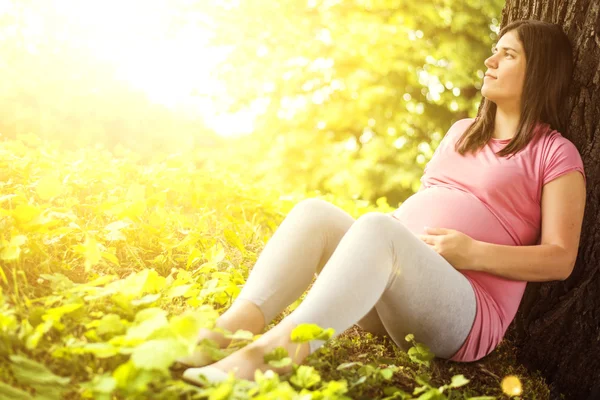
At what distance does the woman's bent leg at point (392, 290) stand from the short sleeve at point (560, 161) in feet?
1.71

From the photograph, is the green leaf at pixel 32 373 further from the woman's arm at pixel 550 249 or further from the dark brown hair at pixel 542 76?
the dark brown hair at pixel 542 76

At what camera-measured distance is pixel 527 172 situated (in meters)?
2.24

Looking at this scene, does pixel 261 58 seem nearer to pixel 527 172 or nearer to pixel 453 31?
pixel 453 31

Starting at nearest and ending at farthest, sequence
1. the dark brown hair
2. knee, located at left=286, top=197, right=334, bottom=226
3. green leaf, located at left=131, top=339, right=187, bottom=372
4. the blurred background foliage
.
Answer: green leaf, located at left=131, top=339, right=187, bottom=372, knee, located at left=286, top=197, right=334, bottom=226, the dark brown hair, the blurred background foliage

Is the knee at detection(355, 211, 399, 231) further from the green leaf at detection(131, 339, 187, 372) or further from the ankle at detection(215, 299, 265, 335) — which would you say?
the green leaf at detection(131, 339, 187, 372)

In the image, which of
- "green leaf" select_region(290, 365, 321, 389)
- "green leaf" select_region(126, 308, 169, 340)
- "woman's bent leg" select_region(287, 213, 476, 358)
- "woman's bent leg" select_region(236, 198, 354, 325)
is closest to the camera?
"green leaf" select_region(126, 308, 169, 340)

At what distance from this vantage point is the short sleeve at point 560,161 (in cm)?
216

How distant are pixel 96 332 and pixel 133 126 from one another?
8928mm

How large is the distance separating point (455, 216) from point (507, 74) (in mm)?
647

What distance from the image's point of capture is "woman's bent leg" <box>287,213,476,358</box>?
1.77 metres

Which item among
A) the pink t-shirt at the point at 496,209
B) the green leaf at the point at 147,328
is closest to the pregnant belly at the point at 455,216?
the pink t-shirt at the point at 496,209

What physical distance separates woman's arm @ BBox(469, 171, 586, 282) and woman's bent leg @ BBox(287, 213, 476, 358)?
12cm

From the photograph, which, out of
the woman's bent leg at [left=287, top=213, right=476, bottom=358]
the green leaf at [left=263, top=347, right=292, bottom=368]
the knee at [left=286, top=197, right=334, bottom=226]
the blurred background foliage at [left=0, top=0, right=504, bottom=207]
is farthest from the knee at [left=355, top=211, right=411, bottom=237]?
the blurred background foliage at [left=0, top=0, right=504, bottom=207]

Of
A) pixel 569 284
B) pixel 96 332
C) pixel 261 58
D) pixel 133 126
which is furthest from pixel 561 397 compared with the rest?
pixel 133 126
